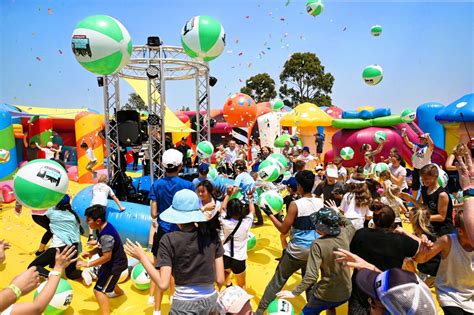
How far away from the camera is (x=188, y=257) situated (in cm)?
242

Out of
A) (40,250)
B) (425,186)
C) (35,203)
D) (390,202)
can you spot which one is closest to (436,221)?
(425,186)

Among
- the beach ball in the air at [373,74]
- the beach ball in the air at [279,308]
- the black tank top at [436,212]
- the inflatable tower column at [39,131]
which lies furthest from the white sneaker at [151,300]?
the inflatable tower column at [39,131]

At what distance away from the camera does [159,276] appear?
232 cm

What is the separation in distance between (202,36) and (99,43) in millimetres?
1756

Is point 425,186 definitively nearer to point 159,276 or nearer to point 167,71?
point 159,276

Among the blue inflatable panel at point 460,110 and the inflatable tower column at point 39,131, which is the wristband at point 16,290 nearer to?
the blue inflatable panel at point 460,110

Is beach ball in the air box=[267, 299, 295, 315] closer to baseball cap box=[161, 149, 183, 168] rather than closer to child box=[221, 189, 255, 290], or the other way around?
child box=[221, 189, 255, 290]

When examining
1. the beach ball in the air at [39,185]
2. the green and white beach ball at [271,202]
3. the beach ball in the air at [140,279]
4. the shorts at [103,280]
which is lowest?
the beach ball in the air at [140,279]

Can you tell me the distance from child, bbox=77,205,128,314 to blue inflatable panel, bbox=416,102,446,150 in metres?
11.9

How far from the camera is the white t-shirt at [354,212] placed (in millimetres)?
4344

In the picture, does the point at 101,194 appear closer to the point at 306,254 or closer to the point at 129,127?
the point at 129,127

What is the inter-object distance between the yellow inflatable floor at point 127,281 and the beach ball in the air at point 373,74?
4467 mm

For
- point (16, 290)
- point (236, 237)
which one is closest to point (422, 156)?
point (236, 237)

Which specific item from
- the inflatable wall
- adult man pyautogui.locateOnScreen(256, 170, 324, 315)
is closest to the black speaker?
adult man pyautogui.locateOnScreen(256, 170, 324, 315)
